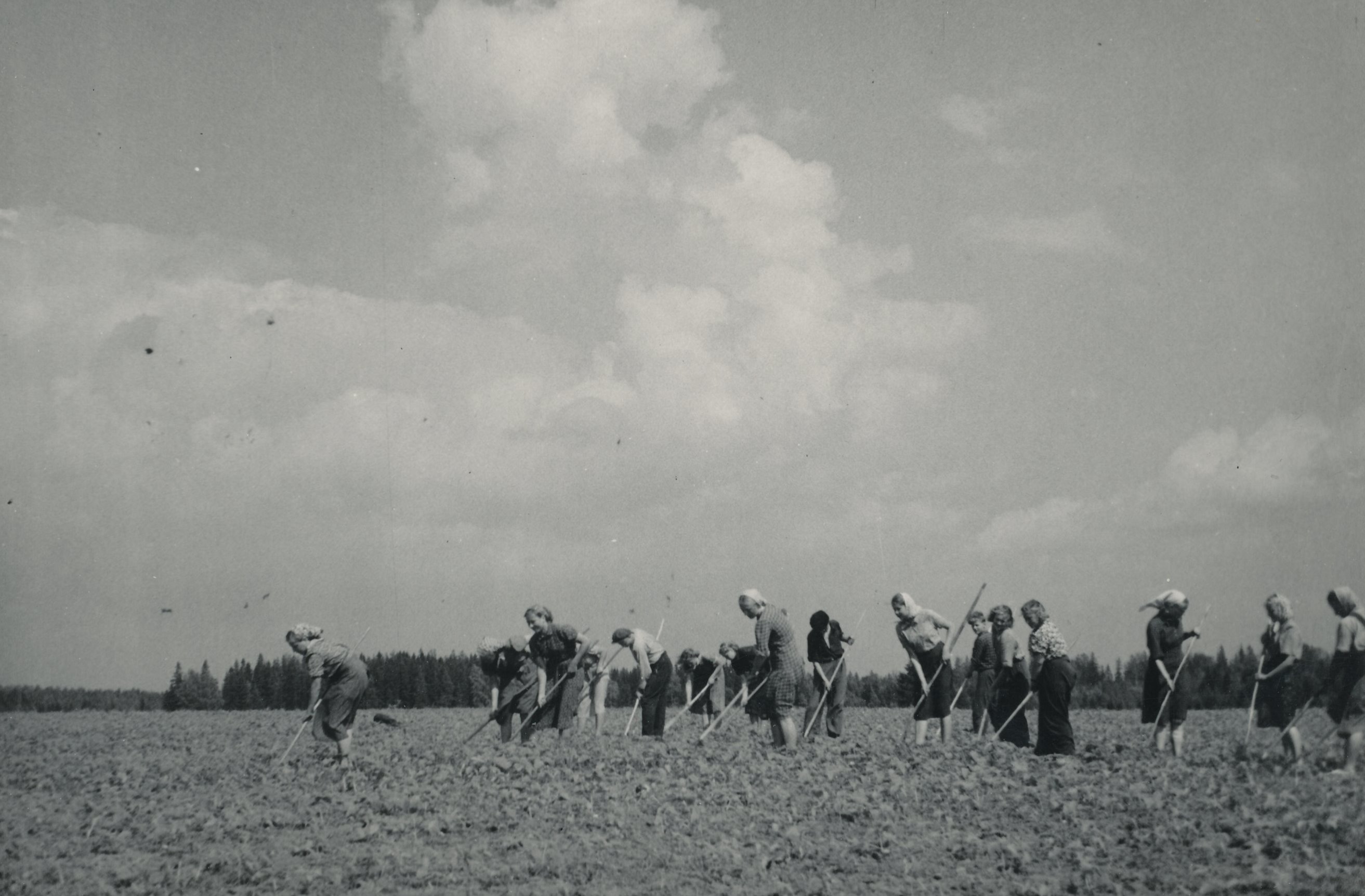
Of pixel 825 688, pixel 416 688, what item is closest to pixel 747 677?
pixel 825 688

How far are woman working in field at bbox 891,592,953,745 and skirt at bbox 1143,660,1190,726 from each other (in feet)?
8.19

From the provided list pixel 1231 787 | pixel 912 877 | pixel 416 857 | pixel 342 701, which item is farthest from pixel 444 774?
pixel 1231 787

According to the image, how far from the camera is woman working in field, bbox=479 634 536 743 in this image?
50.5 feet

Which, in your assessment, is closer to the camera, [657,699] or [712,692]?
[657,699]

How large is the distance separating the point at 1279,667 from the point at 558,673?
9272mm

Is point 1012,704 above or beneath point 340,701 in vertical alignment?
above

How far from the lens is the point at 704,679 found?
21.1 meters

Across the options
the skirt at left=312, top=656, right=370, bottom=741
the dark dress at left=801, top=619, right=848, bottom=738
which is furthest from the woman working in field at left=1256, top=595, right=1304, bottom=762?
the skirt at left=312, top=656, right=370, bottom=741

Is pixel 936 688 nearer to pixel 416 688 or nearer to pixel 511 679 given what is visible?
pixel 511 679

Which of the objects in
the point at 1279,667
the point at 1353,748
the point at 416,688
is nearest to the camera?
the point at 1353,748

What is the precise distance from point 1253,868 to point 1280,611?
219 inches

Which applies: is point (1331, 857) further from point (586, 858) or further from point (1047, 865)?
point (586, 858)

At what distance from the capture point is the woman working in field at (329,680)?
13273mm

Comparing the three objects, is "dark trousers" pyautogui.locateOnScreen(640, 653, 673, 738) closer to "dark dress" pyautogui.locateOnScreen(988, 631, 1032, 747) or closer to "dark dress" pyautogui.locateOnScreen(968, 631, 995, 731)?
"dark dress" pyautogui.locateOnScreen(968, 631, 995, 731)
